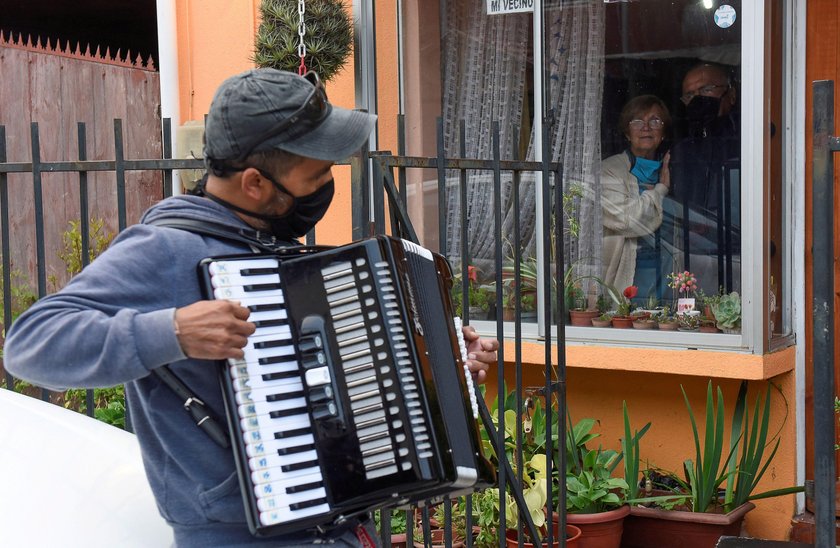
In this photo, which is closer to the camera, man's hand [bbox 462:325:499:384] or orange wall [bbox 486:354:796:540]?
man's hand [bbox 462:325:499:384]

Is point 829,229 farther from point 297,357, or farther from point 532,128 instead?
point 532,128

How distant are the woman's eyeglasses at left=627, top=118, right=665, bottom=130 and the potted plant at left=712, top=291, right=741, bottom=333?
2.78 feet

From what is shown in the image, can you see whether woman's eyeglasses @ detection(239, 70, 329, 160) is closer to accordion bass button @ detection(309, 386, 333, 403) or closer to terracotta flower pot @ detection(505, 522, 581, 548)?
accordion bass button @ detection(309, 386, 333, 403)

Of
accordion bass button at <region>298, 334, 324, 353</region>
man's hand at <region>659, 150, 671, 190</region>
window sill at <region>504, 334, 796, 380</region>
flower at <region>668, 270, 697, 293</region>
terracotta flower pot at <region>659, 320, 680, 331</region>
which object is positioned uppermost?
man's hand at <region>659, 150, 671, 190</region>

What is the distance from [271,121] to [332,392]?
51 centimetres

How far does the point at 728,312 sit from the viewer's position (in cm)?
467

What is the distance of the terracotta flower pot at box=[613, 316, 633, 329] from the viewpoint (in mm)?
4949

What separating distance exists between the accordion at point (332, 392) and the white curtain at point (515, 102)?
10.5 feet

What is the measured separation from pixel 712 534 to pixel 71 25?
308 inches

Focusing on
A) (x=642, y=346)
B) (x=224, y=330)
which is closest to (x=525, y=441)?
(x=642, y=346)

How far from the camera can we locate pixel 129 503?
6.93 ft

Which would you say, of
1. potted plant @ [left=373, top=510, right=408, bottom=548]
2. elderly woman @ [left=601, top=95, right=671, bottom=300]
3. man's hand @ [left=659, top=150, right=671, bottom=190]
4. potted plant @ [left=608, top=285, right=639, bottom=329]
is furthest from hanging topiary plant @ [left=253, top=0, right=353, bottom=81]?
potted plant @ [left=373, top=510, right=408, bottom=548]

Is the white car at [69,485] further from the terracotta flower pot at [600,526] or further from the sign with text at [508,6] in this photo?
the sign with text at [508,6]

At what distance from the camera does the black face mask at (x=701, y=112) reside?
4699 mm
